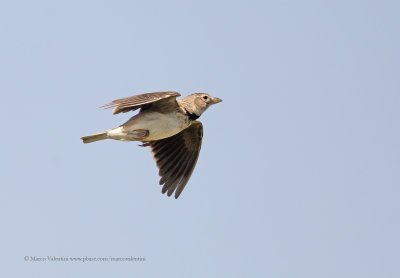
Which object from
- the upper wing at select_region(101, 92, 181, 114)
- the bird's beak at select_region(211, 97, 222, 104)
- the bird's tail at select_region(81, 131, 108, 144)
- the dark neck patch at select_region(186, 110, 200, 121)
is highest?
the upper wing at select_region(101, 92, 181, 114)

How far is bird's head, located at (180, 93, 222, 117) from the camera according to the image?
16.0 metres

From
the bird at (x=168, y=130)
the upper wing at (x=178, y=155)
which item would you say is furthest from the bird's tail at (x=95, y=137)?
the upper wing at (x=178, y=155)

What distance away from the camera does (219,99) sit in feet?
54.5

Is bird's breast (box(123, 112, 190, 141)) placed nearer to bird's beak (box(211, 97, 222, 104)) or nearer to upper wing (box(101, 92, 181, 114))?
upper wing (box(101, 92, 181, 114))

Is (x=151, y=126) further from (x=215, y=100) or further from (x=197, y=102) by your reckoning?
(x=215, y=100)

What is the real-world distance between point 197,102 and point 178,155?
1.50 m

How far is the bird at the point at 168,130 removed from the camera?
14883 millimetres

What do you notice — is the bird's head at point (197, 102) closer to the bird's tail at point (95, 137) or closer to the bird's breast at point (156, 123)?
the bird's breast at point (156, 123)

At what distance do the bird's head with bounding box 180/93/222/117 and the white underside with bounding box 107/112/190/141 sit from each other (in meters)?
0.55

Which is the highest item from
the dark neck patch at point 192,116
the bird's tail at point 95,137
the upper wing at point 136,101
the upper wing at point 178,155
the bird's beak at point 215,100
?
the upper wing at point 136,101

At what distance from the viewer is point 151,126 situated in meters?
15.3

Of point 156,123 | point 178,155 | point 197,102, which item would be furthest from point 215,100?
point 156,123

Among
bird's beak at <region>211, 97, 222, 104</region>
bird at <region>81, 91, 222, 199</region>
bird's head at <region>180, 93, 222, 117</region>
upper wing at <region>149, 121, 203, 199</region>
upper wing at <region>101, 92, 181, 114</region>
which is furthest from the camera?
upper wing at <region>149, 121, 203, 199</region>

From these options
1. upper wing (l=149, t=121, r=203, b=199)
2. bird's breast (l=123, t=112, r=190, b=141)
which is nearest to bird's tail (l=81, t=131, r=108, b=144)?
bird's breast (l=123, t=112, r=190, b=141)
